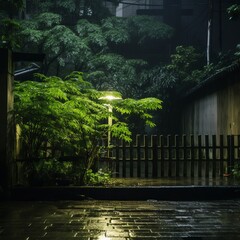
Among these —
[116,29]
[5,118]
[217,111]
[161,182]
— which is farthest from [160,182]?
[116,29]

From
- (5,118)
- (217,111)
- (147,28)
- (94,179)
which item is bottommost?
(94,179)

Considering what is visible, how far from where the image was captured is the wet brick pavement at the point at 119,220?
6473 mm

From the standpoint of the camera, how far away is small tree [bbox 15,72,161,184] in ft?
35.0

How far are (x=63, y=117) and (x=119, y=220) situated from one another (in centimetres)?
411

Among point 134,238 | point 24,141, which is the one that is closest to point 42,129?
point 24,141

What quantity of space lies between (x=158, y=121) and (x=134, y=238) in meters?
28.0

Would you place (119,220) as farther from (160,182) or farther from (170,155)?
(170,155)

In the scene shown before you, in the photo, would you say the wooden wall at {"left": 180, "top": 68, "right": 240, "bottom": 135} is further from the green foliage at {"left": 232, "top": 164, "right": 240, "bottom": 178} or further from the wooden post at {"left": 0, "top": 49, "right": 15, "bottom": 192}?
the wooden post at {"left": 0, "top": 49, "right": 15, "bottom": 192}

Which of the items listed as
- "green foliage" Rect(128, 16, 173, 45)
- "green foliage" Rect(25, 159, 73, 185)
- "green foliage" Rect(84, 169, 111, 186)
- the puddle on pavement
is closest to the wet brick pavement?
"green foliage" Rect(25, 159, 73, 185)

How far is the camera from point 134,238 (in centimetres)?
622

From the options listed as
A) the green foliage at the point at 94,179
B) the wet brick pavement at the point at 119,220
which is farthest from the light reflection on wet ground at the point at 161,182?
the wet brick pavement at the point at 119,220

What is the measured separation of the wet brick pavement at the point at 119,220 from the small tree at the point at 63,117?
6.55ft

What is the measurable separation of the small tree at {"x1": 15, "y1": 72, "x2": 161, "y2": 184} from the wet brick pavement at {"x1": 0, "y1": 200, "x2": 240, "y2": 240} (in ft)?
6.55

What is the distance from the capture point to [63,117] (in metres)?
10.9
